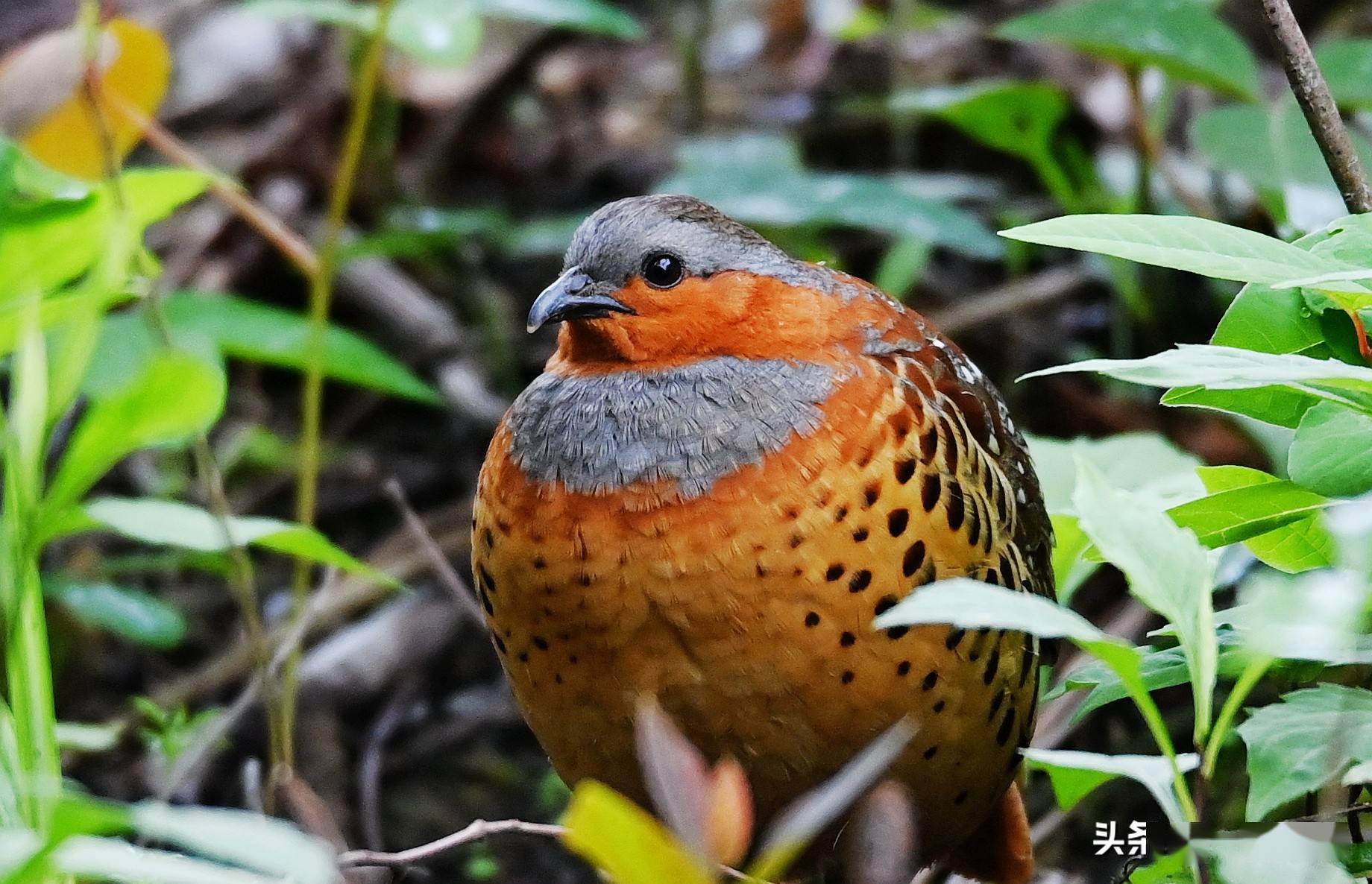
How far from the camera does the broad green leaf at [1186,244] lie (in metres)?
1.41

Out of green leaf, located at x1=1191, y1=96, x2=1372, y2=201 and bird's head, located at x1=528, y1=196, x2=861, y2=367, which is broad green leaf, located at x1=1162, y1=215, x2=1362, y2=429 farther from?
green leaf, located at x1=1191, y1=96, x2=1372, y2=201

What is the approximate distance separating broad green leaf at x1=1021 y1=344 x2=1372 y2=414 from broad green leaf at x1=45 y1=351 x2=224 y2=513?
27.3 inches

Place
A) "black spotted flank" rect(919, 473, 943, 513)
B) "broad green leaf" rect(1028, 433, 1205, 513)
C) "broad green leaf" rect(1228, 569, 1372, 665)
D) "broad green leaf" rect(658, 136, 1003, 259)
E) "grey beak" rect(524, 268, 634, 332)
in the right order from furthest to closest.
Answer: "broad green leaf" rect(658, 136, 1003, 259), "broad green leaf" rect(1028, 433, 1205, 513), "grey beak" rect(524, 268, 634, 332), "black spotted flank" rect(919, 473, 943, 513), "broad green leaf" rect(1228, 569, 1372, 665)

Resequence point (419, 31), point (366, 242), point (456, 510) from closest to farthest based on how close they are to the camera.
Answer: point (419, 31) → point (366, 242) → point (456, 510)

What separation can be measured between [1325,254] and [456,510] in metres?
3.18

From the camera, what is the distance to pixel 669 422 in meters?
2.35

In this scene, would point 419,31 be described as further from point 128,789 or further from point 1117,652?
point 1117,652

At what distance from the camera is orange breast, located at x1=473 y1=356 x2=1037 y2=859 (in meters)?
2.19

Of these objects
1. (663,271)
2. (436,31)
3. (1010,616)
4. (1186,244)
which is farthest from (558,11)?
(1010,616)

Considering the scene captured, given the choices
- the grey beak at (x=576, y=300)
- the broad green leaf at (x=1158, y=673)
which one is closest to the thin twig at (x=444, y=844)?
the broad green leaf at (x=1158, y=673)

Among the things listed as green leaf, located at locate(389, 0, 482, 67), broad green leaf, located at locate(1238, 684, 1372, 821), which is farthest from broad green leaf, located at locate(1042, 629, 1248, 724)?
green leaf, located at locate(389, 0, 482, 67)

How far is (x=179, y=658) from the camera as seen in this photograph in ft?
14.3

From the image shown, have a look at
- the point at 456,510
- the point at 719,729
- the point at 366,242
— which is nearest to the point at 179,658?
the point at 456,510

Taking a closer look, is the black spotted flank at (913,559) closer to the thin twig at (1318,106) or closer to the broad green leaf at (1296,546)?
the broad green leaf at (1296,546)
